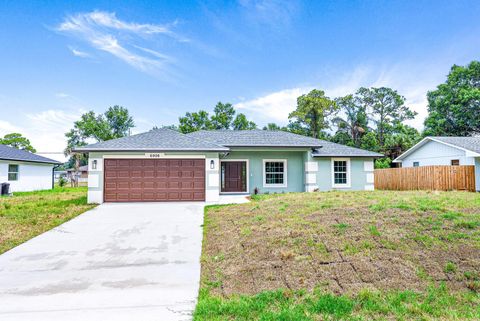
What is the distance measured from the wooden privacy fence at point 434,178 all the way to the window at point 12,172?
86.0 feet

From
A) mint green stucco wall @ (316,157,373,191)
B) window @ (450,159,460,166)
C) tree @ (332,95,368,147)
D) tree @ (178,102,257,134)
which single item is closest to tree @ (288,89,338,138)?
tree @ (332,95,368,147)

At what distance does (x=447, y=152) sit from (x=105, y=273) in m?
21.5

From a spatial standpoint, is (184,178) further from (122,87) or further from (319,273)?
(122,87)

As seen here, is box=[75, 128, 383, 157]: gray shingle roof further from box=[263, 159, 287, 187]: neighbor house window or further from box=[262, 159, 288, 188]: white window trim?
box=[263, 159, 287, 187]: neighbor house window

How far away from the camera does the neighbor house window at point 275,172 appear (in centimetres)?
1506

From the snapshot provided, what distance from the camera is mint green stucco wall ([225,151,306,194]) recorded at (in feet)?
49.2

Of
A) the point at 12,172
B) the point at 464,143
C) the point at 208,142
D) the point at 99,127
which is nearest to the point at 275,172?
the point at 208,142

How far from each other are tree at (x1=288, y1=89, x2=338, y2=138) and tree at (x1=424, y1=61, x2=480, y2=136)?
11.0 meters

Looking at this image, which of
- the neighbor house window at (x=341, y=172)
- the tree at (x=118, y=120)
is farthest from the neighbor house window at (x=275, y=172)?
the tree at (x=118, y=120)

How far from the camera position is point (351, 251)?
4.46 meters

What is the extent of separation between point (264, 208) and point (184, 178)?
5070 millimetres

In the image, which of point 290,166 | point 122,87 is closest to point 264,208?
point 290,166

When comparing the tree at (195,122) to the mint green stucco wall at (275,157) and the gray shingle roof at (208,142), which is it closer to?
the gray shingle roof at (208,142)

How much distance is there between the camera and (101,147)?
11.9 meters
